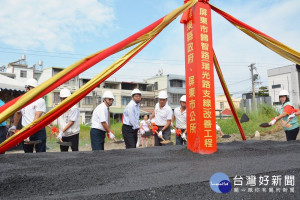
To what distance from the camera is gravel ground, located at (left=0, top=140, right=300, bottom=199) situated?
2.00m

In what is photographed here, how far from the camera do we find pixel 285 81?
32.1 metres

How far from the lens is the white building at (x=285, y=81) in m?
30.9

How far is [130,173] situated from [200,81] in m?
1.77

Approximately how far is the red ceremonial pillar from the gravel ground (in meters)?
0.25

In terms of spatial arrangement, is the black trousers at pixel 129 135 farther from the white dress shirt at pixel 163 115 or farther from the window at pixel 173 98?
the window at pixel 173 98

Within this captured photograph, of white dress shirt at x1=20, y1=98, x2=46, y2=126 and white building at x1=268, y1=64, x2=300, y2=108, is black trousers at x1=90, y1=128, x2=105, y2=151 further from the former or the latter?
white building at x1=268, y1=64, x2=300, y2=108

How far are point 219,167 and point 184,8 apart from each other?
2.30m

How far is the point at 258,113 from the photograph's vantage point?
1484 centimetres

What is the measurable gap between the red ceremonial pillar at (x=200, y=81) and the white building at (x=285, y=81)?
29.1 m

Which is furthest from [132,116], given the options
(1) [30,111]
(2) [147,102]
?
(2) [147,102]

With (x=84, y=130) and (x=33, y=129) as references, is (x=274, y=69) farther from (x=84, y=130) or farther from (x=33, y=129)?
(x=33, y=129)

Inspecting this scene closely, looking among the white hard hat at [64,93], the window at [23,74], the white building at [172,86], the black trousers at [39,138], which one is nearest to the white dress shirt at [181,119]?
the white hard hat at [64,93]

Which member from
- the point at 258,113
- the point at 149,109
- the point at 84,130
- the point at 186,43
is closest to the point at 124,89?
the point at 149,109

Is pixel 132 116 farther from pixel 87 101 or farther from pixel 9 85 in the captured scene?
pixel 87 101
